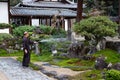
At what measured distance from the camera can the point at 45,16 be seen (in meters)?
39.1

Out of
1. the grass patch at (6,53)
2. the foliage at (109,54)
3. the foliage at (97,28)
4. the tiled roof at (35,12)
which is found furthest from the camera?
the tiled roof at (35,12)

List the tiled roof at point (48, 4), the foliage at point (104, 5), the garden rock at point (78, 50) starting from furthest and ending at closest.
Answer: the tiled roof at point (48, 4) → the foliage at point (104, 5) → the garden rock at point (78, 50)

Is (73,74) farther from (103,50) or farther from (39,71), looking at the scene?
(103,50)

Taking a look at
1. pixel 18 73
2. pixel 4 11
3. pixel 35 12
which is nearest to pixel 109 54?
pixel 18 73

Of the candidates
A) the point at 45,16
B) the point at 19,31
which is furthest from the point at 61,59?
the point at 45,16

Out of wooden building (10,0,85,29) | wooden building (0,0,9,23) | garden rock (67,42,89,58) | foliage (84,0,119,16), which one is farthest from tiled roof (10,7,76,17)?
garden rock (67,42,89,58)

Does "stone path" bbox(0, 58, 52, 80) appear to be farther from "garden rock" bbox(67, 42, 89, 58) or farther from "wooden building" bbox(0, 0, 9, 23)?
"wooden building" bbox(0, 0, 9, 23)

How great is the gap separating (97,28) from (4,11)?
1440 cm

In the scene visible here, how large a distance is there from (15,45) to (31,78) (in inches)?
445

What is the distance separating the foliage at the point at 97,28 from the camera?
706 inches

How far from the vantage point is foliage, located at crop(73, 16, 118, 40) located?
58.8 feet

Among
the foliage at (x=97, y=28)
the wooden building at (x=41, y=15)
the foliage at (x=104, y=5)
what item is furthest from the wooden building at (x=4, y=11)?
the foliage at (x=104, y=5)

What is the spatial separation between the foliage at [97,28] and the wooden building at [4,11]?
13.0m

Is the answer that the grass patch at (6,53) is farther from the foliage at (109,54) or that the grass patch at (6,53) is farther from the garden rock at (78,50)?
the foliage at (109,54)
